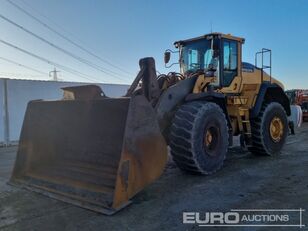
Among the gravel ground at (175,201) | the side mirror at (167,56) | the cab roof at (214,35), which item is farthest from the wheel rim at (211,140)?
the side mirror at (167,56)

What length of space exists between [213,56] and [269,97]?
87.8 inches

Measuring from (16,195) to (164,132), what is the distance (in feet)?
8.15

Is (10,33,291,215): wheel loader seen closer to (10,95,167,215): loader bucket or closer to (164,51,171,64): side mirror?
(10,95,167,215): loader bucket

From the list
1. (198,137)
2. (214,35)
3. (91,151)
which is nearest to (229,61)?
(214,35)

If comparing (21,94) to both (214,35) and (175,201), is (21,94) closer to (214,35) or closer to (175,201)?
(214,35)

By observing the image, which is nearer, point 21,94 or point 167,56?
point 167,56

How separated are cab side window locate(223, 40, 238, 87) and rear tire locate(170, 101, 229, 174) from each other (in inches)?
55.0

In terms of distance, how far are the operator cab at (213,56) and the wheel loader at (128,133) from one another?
20mm

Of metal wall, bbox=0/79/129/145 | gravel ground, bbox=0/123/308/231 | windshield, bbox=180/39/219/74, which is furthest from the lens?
metal wall, bbox=0/79/129/145

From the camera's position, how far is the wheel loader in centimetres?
442

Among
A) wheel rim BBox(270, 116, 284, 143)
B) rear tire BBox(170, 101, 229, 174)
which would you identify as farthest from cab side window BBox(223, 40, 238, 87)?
wheel rim BBox(270, 116, 284, 143)

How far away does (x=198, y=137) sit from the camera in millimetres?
5488

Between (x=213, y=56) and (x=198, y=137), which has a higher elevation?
(x=213, y=56)

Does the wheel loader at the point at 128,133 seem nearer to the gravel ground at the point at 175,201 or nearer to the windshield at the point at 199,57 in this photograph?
the windshield at the point at 199,57
